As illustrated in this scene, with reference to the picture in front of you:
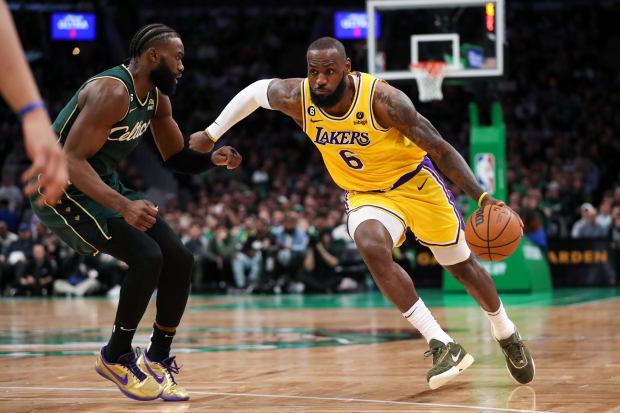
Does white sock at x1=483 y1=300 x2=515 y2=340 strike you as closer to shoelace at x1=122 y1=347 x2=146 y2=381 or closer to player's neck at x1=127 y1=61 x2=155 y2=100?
shoelace at x1=122 y1=347 x2=146 y2=381

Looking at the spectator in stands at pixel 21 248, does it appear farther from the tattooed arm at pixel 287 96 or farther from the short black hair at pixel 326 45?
the short black hair at pixel 326 45

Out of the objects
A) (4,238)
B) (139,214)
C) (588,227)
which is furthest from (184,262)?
(4,238)

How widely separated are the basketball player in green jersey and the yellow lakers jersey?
3.22ft

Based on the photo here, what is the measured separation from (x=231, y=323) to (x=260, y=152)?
12.8 meters

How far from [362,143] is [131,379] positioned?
1.91 meters

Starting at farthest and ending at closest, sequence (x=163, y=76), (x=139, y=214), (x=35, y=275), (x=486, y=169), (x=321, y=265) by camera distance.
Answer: (x=35, y=275)
(x=321, y=265)
(x=486, y=169)
(x=163, y=76)
(x=139, y=214)

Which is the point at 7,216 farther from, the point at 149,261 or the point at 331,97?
the point at 149,261

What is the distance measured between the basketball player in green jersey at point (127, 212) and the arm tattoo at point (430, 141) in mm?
1286

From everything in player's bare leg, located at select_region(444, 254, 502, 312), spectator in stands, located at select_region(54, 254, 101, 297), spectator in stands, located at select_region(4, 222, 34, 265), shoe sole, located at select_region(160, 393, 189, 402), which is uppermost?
player's bare leg, located at select_region(444, 254, 502, 312)

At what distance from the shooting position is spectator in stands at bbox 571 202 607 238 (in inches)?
651

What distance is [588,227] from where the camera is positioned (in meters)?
16.7

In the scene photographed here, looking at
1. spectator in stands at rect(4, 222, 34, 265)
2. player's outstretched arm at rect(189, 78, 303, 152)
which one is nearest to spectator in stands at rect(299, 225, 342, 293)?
spectator in stands at rect(4, 222, 34, 265)

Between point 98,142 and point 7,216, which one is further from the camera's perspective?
point 7,216

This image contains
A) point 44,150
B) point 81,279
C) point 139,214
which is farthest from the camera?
point 81,279
